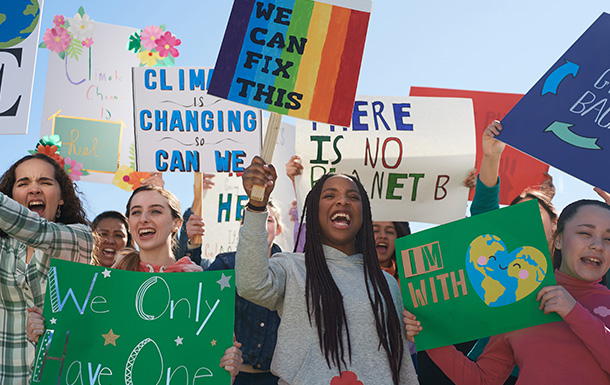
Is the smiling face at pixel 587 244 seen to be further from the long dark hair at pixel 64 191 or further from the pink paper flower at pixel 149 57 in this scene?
the pink paper flower at pixel 149 57

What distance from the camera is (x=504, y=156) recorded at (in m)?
4.98

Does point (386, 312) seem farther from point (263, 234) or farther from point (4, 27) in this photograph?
point (4, 27)

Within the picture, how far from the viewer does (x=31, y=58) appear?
14.7 ft

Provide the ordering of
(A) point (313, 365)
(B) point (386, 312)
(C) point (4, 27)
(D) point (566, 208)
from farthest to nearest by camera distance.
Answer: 1. (C) point (4, 27)
2. (D) point (566, 208)
3. (B) point (386, 312)
4. (A) point (313, 365)

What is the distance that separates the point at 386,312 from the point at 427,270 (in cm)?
29

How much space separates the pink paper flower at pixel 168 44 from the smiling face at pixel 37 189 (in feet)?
9.82

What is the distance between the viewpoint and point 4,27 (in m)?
4.59

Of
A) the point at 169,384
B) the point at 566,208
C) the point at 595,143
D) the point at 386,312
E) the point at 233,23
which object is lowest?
the point at 169,384

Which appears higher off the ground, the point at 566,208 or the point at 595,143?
the point at 595,143

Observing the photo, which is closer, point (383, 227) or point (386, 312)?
point (386, 312)

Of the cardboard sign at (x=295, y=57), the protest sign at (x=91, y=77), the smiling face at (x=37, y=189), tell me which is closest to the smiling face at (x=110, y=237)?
the smiling face at (x=37, y=189)

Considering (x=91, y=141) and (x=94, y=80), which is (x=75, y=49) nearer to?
(x=94, y=80)

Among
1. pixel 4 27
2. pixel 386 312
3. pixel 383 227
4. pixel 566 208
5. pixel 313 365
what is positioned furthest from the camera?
pixel 4 27

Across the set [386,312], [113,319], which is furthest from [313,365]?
[113,319]
